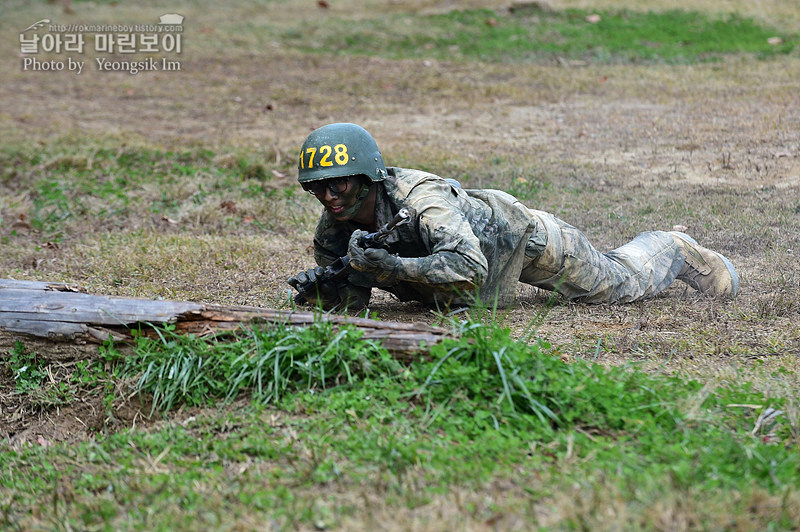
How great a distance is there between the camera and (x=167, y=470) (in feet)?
11.3

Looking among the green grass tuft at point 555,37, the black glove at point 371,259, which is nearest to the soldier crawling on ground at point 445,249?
the black glove at point 371,259

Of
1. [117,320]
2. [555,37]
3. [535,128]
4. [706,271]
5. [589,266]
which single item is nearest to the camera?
[117,320]

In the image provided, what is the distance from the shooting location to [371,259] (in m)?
4.55

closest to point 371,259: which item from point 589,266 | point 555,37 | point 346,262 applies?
point 346,262

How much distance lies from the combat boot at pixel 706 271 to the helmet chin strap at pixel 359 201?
2356 millimetres

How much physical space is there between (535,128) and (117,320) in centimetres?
741

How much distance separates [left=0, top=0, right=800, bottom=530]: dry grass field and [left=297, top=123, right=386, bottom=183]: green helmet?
981 mm

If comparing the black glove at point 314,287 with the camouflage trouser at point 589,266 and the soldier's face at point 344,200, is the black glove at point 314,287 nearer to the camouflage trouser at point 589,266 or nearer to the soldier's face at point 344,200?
the soldier's face at point 344,200

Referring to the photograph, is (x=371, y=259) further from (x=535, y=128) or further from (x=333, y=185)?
(x=535, y=128)

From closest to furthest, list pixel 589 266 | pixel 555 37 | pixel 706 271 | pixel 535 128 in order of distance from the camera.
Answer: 1. pixel 589 266
2. pixel 706 271
3. pixel 535 128
4. pixel 555 37

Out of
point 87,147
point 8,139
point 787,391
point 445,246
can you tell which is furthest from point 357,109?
point 787,391

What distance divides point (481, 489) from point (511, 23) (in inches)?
544

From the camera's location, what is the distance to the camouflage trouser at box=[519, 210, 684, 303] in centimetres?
524

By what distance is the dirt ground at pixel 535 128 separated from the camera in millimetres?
5000
